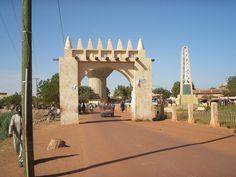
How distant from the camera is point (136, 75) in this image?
27.7 meters

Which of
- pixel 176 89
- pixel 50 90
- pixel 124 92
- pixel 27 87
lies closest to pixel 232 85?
pixel 176 89

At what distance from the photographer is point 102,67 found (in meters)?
27.6

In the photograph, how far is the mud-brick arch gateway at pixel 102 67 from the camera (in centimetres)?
2633

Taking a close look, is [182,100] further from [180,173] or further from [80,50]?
[180,173]

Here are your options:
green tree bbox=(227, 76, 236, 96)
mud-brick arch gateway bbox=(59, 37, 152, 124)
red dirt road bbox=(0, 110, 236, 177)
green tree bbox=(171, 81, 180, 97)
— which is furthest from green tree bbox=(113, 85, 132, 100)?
red dirt road bbox=(0, 110, 236, 177)

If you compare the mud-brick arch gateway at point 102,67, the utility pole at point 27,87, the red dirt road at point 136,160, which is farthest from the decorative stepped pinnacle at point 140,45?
the utility pole at point 27,87

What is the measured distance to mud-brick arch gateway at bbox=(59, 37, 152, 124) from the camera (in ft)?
86.4

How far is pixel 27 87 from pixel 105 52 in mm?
20054

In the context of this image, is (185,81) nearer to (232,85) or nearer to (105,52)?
(105,52)

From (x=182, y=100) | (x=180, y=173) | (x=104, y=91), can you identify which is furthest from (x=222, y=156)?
(x=104, y=91)

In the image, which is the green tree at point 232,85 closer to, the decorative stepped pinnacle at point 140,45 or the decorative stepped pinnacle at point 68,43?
the decorative stepped pinnacle at point 140,45

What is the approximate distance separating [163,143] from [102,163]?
447 centimetres

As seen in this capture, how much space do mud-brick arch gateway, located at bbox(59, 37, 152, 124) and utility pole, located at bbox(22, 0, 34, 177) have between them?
18.4 m

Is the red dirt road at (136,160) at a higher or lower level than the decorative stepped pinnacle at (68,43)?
lower
